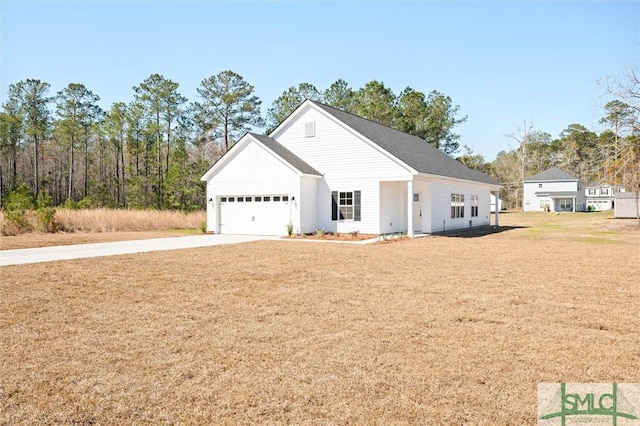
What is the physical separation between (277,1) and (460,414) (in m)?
12.9

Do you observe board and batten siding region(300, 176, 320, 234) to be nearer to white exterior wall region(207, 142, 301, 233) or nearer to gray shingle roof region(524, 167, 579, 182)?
white exterior wall region(207, 142, 301, 233)

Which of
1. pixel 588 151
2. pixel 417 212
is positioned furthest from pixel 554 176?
pixel 417 212

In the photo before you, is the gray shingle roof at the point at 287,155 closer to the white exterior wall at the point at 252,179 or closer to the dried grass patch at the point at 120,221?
the white exterior wall at the point at 252,179

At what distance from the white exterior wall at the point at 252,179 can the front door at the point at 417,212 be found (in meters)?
6.19

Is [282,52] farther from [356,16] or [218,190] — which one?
[218,190]

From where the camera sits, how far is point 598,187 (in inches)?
2603

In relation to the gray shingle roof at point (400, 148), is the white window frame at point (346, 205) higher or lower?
lower

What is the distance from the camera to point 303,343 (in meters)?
4.88

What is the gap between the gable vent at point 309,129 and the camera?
21359 mm

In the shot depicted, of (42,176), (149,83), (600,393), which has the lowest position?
(600,393)

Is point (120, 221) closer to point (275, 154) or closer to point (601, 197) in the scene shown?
point (275, 154)

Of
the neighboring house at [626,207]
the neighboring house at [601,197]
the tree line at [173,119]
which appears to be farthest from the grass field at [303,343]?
the neighboring house at [601,197]

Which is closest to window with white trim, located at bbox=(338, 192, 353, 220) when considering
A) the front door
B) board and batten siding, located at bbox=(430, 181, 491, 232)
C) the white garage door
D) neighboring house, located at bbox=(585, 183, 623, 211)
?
the white garage door

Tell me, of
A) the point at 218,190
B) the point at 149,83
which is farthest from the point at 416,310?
the point at 149,83
